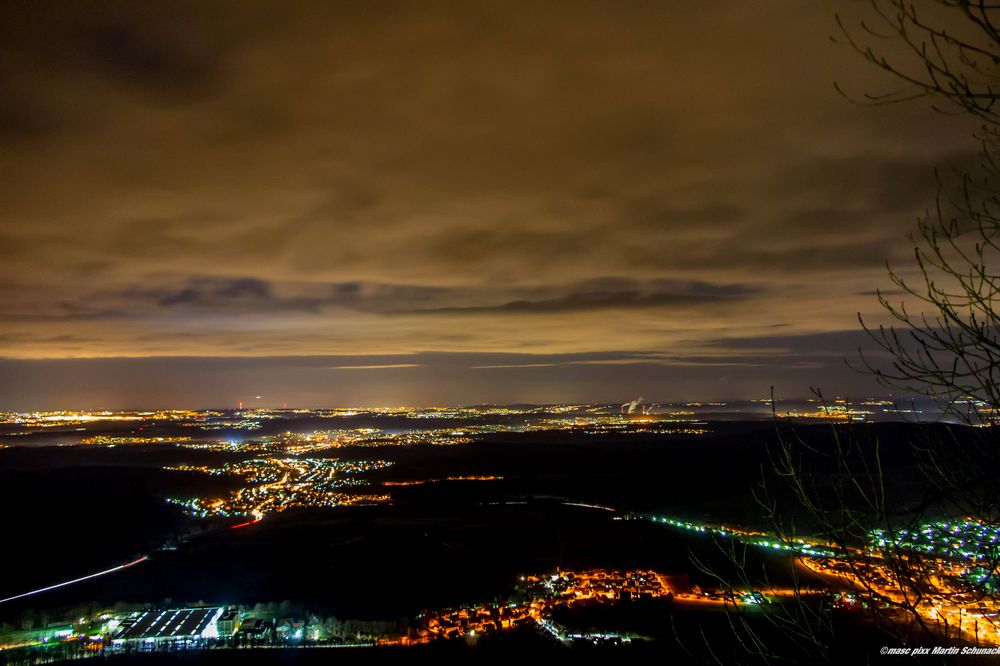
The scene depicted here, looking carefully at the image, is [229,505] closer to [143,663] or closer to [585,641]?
[143,663]

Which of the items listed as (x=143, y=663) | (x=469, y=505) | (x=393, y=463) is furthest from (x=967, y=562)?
(x=393, y=463)

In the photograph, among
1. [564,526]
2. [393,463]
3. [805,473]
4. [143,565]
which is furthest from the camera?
[393,463]

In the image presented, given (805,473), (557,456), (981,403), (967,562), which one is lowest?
(557,456)

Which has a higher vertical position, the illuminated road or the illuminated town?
the illuminated road

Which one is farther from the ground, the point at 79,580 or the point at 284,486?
the point at 79,580

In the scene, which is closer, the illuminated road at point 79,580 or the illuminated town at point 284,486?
the illuminated road at point 79,580

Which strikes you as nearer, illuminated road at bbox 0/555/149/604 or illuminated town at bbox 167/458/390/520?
illuminated road at bbox 0/555/149/604

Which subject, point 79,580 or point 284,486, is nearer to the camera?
point 79,580

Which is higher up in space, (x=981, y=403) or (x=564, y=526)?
(x=981, y=403)

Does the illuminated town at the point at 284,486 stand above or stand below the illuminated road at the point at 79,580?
below

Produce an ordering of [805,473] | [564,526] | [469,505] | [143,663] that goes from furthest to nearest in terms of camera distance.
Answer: [469,505] → [564,526] → [143,663] → [805,473]

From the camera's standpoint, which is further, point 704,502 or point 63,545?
point 704,502
